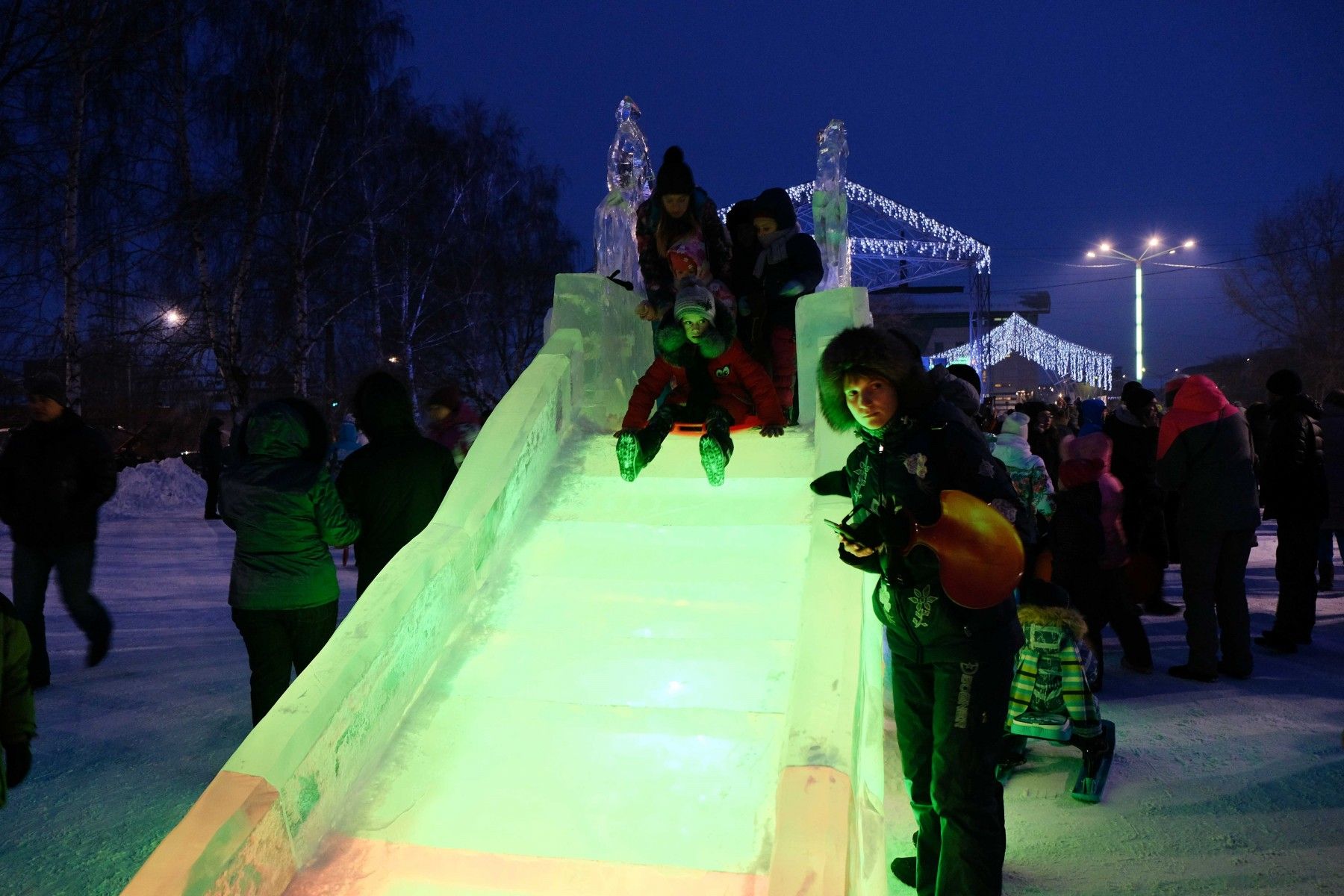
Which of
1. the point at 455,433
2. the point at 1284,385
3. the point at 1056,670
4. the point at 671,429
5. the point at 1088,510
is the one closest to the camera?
the point at 1056,670

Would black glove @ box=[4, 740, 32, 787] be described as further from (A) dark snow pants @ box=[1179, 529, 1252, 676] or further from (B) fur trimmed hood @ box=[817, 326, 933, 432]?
(A) dark snow pants @ box=[1179, 529, 1252, 676]

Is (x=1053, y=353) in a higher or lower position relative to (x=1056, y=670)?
higher

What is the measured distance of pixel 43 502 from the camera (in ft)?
15.7

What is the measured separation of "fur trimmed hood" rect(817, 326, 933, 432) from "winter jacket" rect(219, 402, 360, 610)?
6.86 feet

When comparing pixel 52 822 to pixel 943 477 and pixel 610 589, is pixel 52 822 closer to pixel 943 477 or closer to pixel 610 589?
pixel 610 589

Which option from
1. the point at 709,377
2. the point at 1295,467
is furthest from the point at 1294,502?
the point at 709,377

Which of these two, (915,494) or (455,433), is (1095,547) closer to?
(915,494)

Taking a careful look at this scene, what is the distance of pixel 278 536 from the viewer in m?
3.58

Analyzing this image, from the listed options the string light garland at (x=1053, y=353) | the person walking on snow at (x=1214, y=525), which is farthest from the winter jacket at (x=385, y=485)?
the string light garland at (x=1053, y=353)

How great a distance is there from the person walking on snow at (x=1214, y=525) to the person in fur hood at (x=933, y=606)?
3.15m

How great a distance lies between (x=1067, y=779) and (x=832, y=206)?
3.89 metres

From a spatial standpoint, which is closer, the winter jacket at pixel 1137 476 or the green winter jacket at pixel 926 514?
the green winter jacket at pixel 926 514

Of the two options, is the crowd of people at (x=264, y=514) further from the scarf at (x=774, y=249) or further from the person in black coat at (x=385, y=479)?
the scarf at (x=774, y=249)

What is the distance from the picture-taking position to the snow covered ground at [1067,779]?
3068mm
